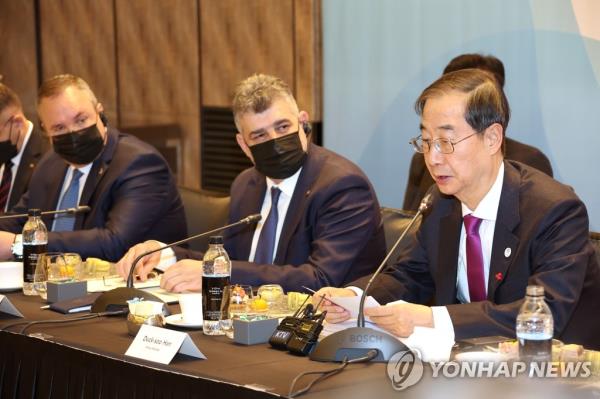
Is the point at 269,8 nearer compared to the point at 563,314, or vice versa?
the point at 563,314

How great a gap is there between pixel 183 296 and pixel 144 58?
426 centimetres

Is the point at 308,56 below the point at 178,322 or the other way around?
the other way around

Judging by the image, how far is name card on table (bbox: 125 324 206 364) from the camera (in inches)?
95.8

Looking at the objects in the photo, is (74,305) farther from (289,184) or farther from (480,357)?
(480,357)

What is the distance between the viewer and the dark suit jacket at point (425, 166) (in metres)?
4.20

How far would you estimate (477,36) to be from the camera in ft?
15.6

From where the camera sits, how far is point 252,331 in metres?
2.57

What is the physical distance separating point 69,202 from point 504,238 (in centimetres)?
228

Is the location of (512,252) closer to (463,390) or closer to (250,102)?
(463,390)

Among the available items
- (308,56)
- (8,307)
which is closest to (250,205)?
(8,307)

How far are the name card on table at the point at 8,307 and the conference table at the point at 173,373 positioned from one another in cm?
3

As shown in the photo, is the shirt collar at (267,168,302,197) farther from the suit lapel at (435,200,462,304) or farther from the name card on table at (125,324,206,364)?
the name card on table at (125,324,206,364)

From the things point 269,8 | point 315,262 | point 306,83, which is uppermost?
point 269,8

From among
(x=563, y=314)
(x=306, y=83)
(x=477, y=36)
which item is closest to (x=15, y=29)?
(x=306, y=83)
